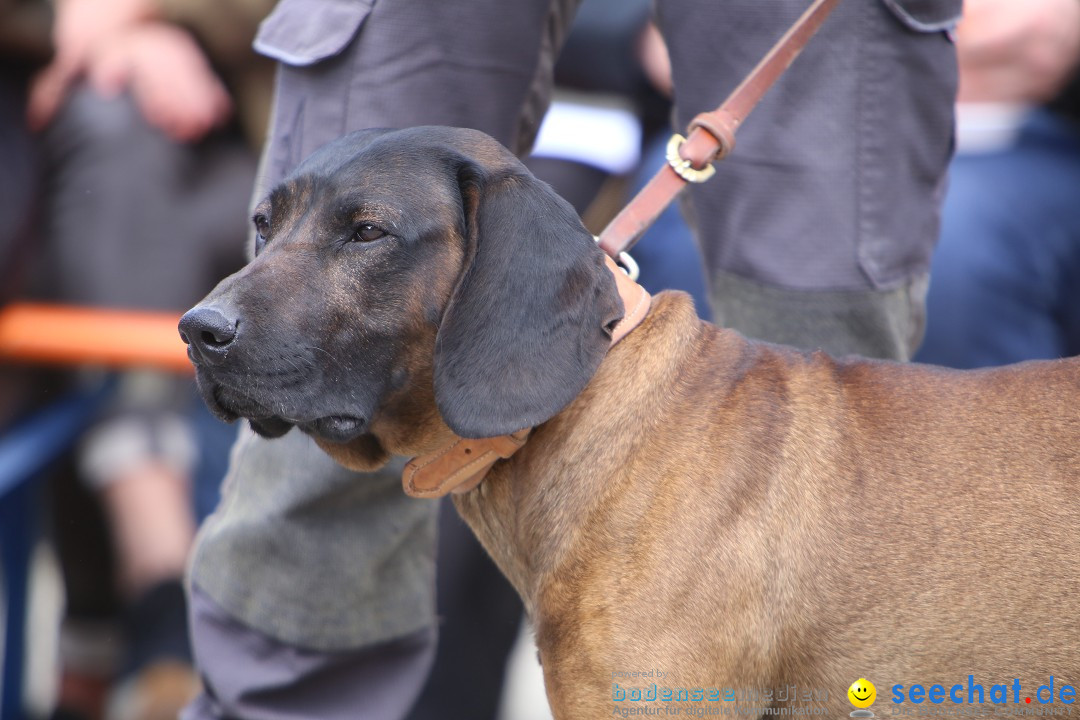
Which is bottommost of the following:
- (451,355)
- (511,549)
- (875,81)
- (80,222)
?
(80,222)

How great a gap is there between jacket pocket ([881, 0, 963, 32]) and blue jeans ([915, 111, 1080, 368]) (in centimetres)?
178

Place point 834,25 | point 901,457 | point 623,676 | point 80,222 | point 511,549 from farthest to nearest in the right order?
point 80,222 → point 834,25 → point 511,549 → point 901,457 → point 623,676

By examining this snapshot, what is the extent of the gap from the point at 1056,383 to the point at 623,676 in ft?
3.67

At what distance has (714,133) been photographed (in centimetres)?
265

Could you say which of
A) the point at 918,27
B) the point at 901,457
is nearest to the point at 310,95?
the point at 918,27

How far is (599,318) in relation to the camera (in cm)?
237

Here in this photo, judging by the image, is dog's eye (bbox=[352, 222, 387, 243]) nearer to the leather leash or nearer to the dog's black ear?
the dog's black ear

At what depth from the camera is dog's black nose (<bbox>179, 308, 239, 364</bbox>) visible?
2236 mm

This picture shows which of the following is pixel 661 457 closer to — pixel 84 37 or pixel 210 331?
pixel 210 331

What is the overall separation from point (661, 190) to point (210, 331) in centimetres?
111

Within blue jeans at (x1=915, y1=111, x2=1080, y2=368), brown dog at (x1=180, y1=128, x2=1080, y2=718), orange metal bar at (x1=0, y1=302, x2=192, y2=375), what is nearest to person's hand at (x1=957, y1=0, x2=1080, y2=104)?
blue jeans at (x1=915, y1=111, x2=1080, y2=368)

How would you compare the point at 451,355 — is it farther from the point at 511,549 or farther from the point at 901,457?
the point at 901,457

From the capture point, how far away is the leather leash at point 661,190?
8.25ft

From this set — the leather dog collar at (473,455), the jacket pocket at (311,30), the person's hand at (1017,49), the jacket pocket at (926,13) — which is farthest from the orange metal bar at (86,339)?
the person's hand at (1017,49)
